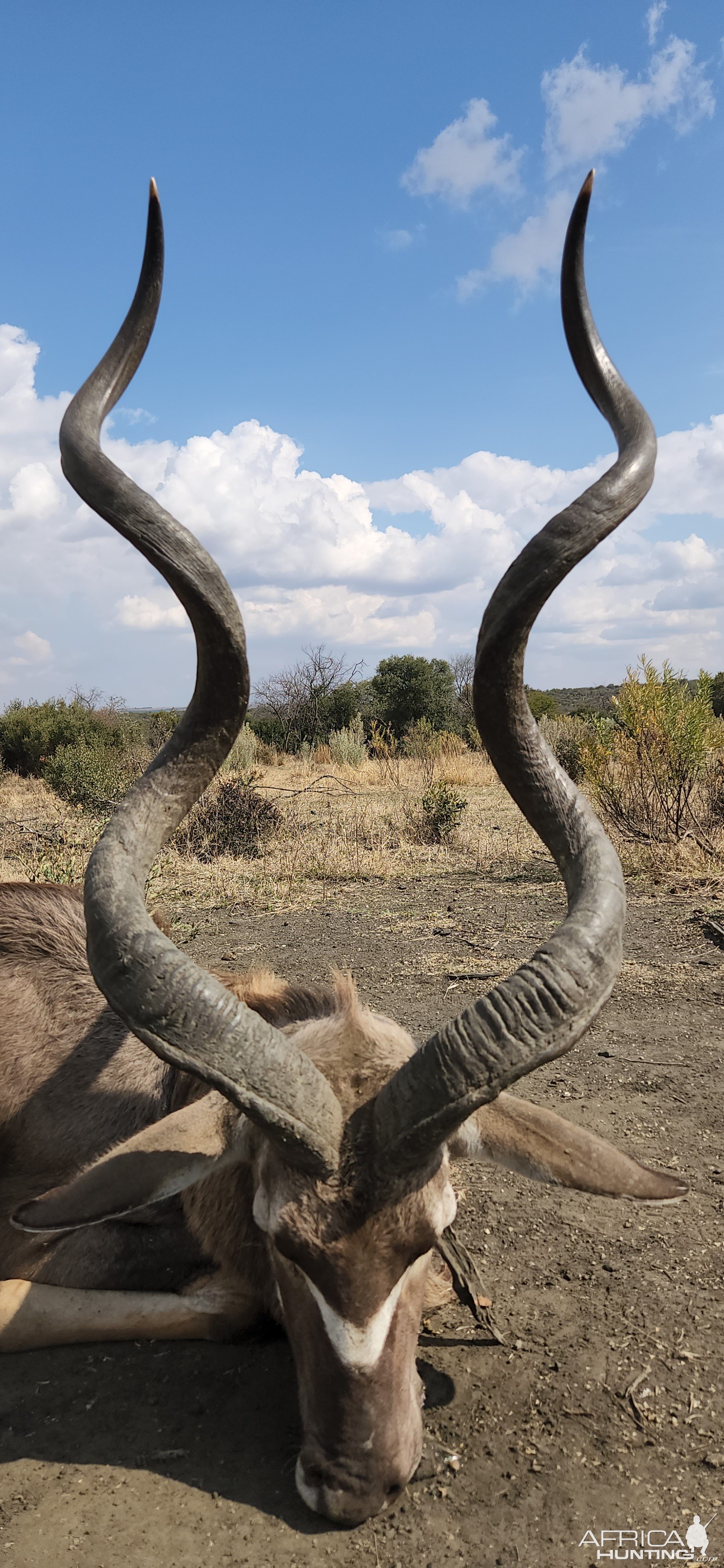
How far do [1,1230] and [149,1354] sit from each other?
882mm

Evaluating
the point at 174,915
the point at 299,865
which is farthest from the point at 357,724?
the point at 174,915

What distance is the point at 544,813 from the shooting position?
3.29 meters

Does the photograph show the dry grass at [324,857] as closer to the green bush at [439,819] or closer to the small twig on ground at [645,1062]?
the green bush at [439,819]

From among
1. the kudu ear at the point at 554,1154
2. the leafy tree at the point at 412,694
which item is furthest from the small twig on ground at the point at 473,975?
the leafy tree at the point at 412,694

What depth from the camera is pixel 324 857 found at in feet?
46.8

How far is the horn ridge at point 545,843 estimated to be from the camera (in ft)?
8.35

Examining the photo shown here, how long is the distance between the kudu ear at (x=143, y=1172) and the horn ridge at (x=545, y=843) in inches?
28.5

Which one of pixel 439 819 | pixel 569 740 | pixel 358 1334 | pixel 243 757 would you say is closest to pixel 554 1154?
pixel 358 1334

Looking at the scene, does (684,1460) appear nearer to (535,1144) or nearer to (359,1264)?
(535,1144)

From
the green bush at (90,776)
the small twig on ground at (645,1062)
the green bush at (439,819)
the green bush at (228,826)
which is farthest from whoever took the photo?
the green bush at (90,776)

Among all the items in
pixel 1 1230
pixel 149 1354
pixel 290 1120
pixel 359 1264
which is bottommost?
pixel 149 1354

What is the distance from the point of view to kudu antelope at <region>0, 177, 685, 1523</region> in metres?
2.62

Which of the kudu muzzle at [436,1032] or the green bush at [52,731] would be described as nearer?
the kudu muzzle at [436,1032]

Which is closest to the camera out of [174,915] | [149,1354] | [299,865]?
[149,1354]
